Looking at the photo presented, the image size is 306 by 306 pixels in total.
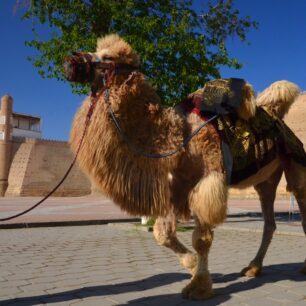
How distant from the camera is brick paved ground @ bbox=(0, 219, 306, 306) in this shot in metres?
3.94

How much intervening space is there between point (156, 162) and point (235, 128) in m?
0.98

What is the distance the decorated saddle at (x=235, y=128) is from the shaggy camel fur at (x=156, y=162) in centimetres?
10

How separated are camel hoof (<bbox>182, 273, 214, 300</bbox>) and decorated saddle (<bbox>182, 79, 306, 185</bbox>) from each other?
886mm

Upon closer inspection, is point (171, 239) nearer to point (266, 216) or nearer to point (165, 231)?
point (165, 231)

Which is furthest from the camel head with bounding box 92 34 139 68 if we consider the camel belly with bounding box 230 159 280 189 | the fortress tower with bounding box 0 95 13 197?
the fortress tower with bounding box 0 95 13 197

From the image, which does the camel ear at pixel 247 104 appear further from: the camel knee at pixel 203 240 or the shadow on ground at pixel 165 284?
the shadow on ground at pixel 165 284

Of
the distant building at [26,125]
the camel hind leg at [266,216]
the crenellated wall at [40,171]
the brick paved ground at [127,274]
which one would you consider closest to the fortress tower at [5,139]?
the crenellated wall at [40,171]

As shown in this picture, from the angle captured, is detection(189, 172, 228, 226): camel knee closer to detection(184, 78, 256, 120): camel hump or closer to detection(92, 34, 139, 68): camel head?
detection(184, 78, 256, 120): camel hump

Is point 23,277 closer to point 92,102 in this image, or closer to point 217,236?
point 92,102

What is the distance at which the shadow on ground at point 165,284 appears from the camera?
382cm

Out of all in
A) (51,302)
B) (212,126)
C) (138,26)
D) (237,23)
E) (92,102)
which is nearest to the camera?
(92,102)

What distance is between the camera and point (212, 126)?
4.04m

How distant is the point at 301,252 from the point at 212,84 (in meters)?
3.96

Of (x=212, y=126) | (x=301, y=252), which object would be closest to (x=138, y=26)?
(x=301, y=252)
